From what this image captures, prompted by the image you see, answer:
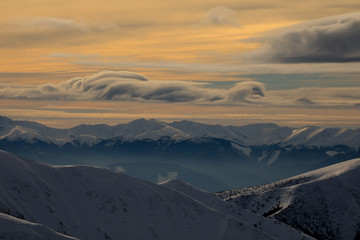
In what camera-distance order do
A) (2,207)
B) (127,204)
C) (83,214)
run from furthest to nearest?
1. (127,204)
2. (83,214)
3. (2,207)

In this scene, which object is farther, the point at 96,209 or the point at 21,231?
the point at 96,209

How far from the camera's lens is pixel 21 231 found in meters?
106

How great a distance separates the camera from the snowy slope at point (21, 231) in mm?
104031

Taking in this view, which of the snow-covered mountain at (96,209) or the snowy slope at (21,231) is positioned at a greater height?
the snowy slope at (21,231)

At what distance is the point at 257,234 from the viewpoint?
186 meters

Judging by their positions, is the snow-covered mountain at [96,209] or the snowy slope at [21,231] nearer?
the snowy slope at [21,231]

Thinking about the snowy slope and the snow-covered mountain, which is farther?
the snow-covered mountain

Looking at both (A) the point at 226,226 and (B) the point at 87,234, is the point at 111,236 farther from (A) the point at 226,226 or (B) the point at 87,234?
(A) the point at 226,226

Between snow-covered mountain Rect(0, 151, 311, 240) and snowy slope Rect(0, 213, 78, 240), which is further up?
snowy slope Rect(0, 213, 78, 240)

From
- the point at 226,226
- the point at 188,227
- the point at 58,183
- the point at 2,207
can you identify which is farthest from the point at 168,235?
the point at 2,207

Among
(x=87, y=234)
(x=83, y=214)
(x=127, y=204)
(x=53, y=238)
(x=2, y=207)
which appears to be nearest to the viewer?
(x=53, y=238)

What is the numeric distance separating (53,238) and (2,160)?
81.1m

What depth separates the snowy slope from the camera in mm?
104031

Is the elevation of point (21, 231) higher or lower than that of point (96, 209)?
higher
